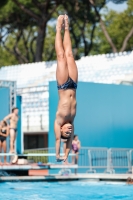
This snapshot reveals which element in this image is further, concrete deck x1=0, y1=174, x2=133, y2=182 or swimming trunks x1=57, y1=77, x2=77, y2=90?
concrete deck x1=0, y1=174, x2=133, y2=182

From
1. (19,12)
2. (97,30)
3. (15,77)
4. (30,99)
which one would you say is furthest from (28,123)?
(97,30)

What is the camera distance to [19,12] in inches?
1558

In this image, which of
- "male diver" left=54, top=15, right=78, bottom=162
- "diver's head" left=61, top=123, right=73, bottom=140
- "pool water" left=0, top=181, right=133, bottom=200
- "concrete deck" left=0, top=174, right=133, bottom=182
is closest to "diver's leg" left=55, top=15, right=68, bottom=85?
"male diver" left=54, top=15, right=78, bottom=162

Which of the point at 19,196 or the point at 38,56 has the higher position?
the point at 38,56

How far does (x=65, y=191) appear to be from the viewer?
48.3 feet

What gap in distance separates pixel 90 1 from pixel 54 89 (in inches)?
667

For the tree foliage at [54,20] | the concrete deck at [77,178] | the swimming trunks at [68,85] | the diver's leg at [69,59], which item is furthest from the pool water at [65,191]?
the tree foliage at [54,20]

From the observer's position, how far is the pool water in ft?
44.3

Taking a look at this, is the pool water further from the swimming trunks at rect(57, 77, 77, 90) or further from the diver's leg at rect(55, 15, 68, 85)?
the diver's leg at rect(55, 15, 68, 85)

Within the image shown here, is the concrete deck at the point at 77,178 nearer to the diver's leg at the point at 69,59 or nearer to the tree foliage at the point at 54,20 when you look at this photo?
the diver's leg at the point at 69,59

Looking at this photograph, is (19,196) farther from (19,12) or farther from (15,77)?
(19,12)

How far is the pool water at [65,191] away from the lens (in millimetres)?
13516

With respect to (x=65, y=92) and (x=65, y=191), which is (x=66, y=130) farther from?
(x=65, y=191)

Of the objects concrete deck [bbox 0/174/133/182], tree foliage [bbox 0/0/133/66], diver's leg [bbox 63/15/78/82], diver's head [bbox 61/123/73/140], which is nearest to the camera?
diver's head [bbox 61/123/73/140]
